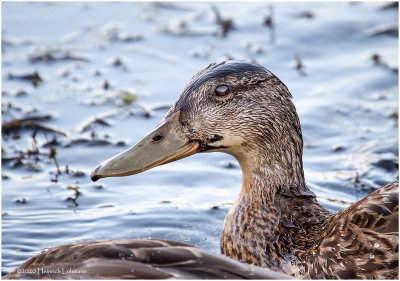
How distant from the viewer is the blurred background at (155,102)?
22.7 feet

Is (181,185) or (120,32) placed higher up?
(120,32)

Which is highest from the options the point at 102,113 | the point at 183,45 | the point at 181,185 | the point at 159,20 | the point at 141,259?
the point at 159,20

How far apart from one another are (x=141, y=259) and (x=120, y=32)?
24.1 ft

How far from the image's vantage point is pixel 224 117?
18.3ft

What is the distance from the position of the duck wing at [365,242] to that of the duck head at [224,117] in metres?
0.90

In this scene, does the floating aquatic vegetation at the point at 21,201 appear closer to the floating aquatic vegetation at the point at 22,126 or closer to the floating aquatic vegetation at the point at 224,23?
the floating aquatic vegetation at the point at 22,126

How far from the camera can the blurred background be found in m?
6.91

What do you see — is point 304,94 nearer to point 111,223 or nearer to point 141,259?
point 111,223

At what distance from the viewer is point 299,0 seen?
38.7 feet

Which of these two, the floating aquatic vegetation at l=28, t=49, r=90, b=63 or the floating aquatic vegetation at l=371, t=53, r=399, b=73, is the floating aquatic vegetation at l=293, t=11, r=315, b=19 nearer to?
the floating aquatic vegetation at l=371, t=53, r=399, b=73

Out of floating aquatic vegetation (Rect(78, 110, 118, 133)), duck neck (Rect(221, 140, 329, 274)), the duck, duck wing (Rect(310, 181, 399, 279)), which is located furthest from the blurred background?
duck wing (Rect(310, 181, 399, 279))

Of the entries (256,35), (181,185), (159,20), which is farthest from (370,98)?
(159,20)

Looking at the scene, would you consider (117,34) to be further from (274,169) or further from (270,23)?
(274,169)

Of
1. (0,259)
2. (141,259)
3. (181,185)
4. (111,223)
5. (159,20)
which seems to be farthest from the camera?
(159,20)
